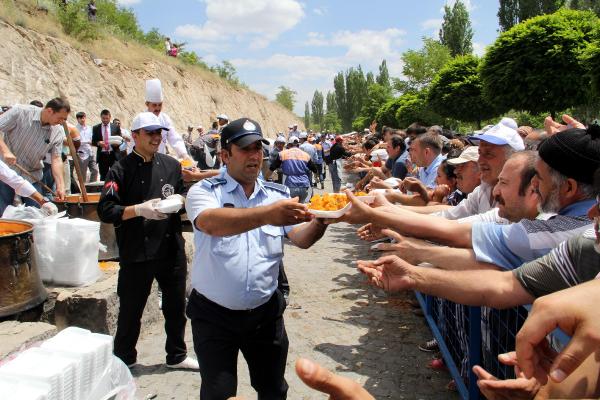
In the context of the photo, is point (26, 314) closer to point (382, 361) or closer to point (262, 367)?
point (262, 367)

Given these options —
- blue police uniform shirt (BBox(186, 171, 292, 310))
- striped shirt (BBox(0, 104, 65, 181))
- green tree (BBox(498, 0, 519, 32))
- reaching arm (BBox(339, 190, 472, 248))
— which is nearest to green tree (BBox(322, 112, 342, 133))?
green tree (BBox(498, 0, 519, 32))

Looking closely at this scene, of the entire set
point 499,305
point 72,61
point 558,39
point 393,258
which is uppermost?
point 72,61

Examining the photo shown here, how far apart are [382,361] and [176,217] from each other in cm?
241

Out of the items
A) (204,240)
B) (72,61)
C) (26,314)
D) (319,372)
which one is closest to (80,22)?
(72,61)

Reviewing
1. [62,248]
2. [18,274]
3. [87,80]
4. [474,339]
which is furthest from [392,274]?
[87,80]

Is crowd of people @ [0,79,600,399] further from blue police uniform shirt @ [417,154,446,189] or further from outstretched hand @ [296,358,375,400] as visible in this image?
blue police uniform shirt @ [417,154,446,189]

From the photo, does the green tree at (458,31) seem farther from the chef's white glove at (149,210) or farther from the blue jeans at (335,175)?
the chef's white glove at (149,210)

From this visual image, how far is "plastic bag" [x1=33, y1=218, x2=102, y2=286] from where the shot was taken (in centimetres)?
472

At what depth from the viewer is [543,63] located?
47.6 feet

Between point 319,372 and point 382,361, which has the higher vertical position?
point 319,372

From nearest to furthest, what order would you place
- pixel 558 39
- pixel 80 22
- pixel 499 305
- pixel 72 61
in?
pixel 499 305 < pixel 558 39 < pixel 72 61 < pixel 80 22

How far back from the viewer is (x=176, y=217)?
4.27 metres

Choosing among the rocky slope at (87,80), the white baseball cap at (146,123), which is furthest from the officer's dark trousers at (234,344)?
the rocky slope at (87,80)

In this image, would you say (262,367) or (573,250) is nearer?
(573,250)
